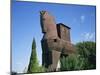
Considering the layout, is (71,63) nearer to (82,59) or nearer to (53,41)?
(82,59)

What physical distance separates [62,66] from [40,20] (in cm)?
72

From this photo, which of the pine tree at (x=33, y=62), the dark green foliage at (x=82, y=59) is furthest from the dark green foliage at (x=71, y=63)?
the pine tree at (x=33, y=62)

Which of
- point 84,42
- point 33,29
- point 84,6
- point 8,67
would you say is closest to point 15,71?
point 8,67

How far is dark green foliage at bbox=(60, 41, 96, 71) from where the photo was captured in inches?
143

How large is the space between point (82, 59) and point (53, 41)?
528 mm

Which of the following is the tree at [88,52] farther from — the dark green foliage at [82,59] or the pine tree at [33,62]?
the pine tree at [33,62]

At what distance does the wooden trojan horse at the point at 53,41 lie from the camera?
3514mm

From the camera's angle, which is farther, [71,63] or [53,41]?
[71,63]

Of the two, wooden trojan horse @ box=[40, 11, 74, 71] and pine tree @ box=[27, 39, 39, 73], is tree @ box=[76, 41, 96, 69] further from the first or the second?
pine tree @ box=[27, 39, 39, 73]

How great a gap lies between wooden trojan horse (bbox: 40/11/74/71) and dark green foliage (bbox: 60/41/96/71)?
4.2 inches

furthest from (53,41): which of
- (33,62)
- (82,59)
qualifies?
(82,59)

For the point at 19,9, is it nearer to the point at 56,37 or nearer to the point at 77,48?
the point at 56,37

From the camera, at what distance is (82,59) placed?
372cm

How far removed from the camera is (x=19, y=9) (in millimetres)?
3408
